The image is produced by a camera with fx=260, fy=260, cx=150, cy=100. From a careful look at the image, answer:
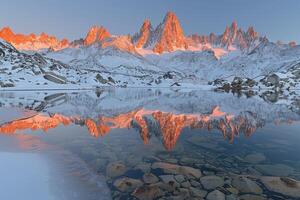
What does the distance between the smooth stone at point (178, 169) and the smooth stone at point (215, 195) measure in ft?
6.77

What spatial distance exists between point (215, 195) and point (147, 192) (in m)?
3.17

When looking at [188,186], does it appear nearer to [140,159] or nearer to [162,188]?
[162,188]

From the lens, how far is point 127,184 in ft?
43.3

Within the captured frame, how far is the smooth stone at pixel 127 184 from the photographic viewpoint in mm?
12789

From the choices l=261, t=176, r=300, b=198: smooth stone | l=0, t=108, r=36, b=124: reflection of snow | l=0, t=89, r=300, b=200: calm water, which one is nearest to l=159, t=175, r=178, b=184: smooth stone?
l=0, t=89, r=300, b=200: calm water

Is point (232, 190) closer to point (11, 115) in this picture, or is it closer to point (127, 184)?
point (127, 184)

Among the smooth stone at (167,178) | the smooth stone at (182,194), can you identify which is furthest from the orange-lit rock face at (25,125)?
the smooth stone at (182,194)

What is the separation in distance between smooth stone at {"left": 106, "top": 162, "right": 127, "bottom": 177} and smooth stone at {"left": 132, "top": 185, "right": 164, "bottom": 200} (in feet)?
8.14

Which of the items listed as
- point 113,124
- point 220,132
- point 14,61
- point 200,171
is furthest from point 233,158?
point 14,61

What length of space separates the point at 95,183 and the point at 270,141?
17.6m

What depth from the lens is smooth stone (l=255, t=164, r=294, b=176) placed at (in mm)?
15516

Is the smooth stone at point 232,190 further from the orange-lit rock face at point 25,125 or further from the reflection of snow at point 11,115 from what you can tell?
the reflection of snow at point 11,115

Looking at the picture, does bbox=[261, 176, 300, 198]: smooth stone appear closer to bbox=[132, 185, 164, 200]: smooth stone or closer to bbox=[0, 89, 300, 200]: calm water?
bbox=[0, 89, 300, 200]: calm water

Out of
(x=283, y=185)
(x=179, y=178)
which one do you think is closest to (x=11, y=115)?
(x=179, y=178)
